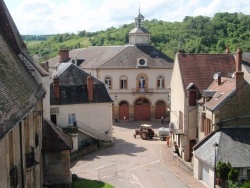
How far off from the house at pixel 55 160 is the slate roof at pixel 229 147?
11535mm

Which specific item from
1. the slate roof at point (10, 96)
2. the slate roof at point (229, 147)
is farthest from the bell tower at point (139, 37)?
the slate roof at point (10, 96)

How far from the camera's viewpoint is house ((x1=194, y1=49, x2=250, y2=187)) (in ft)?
120

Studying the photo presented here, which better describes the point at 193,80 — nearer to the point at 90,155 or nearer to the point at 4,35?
the point at 90,155

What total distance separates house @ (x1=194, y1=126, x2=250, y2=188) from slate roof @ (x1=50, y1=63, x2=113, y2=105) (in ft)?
56.3

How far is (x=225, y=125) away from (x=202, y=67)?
9.62m

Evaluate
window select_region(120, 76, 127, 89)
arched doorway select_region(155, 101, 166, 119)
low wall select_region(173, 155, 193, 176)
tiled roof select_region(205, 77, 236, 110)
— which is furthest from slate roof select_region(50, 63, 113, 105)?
arched doorway select_region(155, 101, 166, 119)

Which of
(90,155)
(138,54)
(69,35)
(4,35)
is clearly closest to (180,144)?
(90,155)

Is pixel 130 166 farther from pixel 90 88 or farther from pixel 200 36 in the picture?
Result: pixel 200 36

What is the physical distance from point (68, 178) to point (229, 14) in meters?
105

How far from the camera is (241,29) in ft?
347

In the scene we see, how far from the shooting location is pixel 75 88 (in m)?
53.0

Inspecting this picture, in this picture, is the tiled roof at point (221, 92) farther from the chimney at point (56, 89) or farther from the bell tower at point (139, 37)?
the bell tower at point (139, 37)

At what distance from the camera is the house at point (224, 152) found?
35.3 meters

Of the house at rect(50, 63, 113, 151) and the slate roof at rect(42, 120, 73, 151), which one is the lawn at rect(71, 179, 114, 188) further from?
the house at rect(50, 63, 113, 151)
